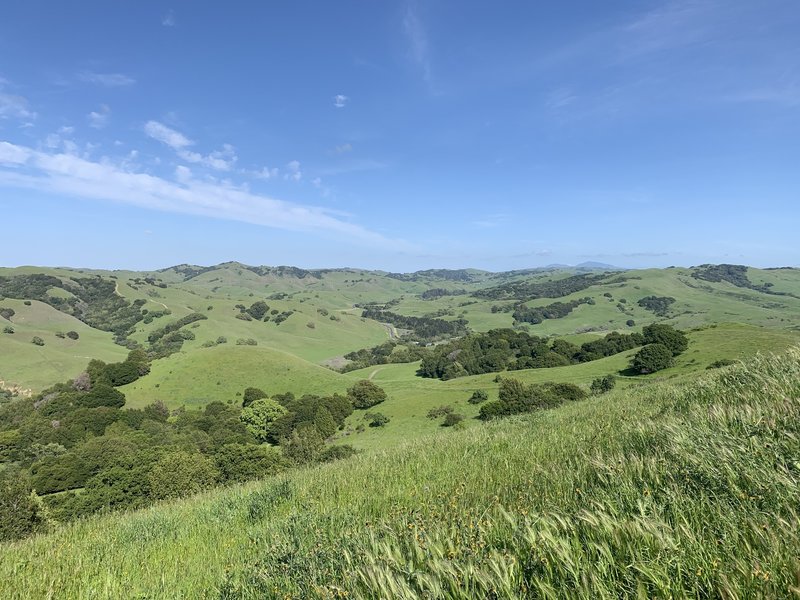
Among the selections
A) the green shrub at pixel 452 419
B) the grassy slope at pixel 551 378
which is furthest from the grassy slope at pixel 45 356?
the green shrub at pixel 452 419

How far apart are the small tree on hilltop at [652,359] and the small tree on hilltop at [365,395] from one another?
157 ft

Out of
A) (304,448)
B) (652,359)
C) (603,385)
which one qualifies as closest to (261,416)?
(304,448)

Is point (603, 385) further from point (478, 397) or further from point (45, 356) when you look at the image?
point (45, 356)

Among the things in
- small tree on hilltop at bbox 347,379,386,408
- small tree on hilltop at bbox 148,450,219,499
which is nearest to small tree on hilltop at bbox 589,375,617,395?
small tree on hilltop at bbox 347,379,386,408

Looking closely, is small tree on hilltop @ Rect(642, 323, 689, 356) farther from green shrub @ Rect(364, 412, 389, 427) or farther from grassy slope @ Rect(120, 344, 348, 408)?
grassy slope @ Rect(120, 344, 348, 408)

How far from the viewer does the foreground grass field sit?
2.47 meters

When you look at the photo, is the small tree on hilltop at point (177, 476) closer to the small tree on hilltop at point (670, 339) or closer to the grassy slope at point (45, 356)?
the small tree on hilltop at point (670, 339)

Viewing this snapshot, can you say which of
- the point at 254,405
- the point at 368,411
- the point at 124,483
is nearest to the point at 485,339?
the point at 368,411

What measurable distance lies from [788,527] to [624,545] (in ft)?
3.09

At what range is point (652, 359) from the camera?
69.5 m

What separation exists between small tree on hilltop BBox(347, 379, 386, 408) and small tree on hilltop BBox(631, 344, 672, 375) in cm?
4791

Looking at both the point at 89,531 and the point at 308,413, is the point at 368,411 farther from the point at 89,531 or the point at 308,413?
the point at 89,531

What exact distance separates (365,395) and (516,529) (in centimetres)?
8535

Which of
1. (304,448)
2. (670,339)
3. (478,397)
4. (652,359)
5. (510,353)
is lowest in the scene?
(510,353)
